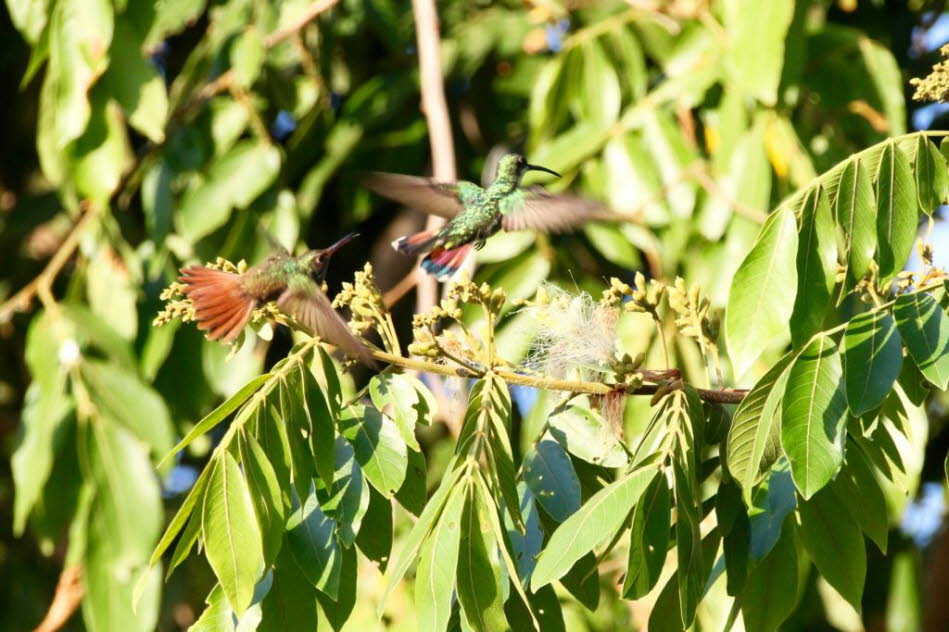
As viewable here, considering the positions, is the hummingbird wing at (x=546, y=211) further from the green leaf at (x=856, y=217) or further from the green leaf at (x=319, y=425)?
the green leaf at (x=319, y=425)

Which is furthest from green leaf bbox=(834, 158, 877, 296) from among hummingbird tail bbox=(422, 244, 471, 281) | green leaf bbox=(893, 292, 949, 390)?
hummingbird tail bbox=(422, 244, 471, 281)

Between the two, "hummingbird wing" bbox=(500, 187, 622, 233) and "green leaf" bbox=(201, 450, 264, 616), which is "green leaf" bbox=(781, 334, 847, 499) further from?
"hummingbird wing" bbox=(500, 187, 622, 233)

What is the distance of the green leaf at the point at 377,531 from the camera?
165 cm

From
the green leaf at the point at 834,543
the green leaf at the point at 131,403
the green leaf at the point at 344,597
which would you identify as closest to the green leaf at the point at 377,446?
the green leaf at the point at 344,597

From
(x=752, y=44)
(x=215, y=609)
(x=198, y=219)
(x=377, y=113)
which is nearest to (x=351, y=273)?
(x=377, y=113)

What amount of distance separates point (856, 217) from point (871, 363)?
0.94 feet

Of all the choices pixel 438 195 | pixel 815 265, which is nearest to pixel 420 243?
pixel 438 195

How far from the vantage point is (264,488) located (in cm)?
153

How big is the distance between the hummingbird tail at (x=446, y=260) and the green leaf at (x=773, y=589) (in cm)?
111

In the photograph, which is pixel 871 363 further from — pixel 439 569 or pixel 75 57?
pixel 75 57

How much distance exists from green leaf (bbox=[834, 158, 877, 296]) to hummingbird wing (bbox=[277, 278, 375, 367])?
2.08 ft

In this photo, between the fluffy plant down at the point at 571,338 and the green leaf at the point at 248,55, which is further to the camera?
the green leaf at the point at 248,55

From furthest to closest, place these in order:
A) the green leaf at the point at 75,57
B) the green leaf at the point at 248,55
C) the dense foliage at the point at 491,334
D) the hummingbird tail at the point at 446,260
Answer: the green leaf at the point at 248,55, the green leaf at the point at 75,57, the hummingbird tail at the point at 446,260, the dense foliage at the point at 491,334

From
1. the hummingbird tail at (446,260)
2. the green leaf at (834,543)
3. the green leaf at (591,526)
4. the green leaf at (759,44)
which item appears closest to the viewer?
the green leaf at (591,526)
